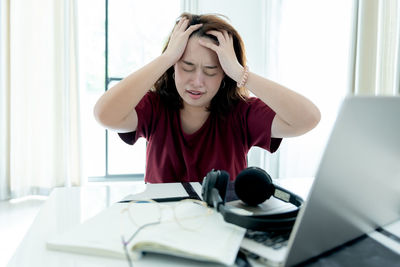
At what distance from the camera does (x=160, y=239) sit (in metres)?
0.52

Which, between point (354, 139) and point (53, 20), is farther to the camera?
point (53, 20)

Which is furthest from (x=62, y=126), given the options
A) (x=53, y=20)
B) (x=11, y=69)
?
(x=53, y=20)

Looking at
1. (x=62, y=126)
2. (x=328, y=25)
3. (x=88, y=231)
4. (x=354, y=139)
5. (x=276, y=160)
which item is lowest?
(x=276, y=160)

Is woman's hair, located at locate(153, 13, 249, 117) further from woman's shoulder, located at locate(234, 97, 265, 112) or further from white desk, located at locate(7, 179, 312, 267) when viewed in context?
white desk, located at locate(7, 179, 312, 267)

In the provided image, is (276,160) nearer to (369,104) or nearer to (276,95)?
(276,95)

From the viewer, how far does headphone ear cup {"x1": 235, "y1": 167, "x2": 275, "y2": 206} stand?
2.47ft

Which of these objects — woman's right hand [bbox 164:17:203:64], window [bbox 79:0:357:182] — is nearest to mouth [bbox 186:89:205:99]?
woman's right hand [bbox 164:17:203:64]

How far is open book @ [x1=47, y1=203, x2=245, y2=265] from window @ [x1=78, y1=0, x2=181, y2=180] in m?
2.65

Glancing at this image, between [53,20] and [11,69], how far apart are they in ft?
1.78

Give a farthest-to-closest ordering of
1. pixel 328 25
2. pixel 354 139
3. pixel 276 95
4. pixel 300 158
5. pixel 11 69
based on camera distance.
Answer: pixel 300 158 → pixel 11 69 → pixel 328 25 → pixel 276 95 → pixel 354 139

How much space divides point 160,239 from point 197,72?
722 millimetres

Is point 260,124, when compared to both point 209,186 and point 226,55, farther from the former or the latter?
point 209,186

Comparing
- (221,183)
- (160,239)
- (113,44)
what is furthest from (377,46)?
(113,44)

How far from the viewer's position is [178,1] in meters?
3.29
